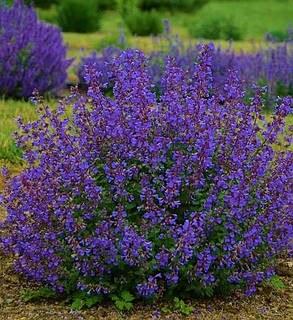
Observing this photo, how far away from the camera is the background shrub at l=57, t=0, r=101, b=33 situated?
16094 mm

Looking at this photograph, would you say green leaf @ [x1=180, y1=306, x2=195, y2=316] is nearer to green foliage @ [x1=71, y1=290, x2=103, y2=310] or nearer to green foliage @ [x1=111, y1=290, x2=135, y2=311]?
green foliage @ [x1=111, y1=290, x2=135, y2=311]

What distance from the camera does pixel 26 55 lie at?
8.09 meters

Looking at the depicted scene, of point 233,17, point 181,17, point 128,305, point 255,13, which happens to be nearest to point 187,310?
point 128,305

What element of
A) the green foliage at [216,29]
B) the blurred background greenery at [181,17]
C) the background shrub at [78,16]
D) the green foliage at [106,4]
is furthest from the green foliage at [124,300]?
the green foliage at [106,4]

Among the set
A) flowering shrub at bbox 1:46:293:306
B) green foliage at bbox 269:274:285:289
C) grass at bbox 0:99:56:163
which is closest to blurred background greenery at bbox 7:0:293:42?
grass at bbox 0:99:56:163

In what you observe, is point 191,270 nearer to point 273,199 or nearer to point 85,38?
point 273,199

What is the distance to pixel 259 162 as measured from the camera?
3.28 m

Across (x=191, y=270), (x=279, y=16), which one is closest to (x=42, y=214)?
(x=191, y=270)

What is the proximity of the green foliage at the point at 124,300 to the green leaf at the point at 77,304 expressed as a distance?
0.17 meters

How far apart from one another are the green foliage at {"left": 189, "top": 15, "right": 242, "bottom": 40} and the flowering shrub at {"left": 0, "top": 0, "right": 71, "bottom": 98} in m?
7.24

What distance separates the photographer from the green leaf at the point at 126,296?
10.4ft

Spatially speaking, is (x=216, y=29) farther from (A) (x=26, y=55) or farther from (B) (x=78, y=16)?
(A) (x=26, y=55)

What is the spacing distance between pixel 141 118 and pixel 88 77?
1.27 feet

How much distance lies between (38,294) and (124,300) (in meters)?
0.49
